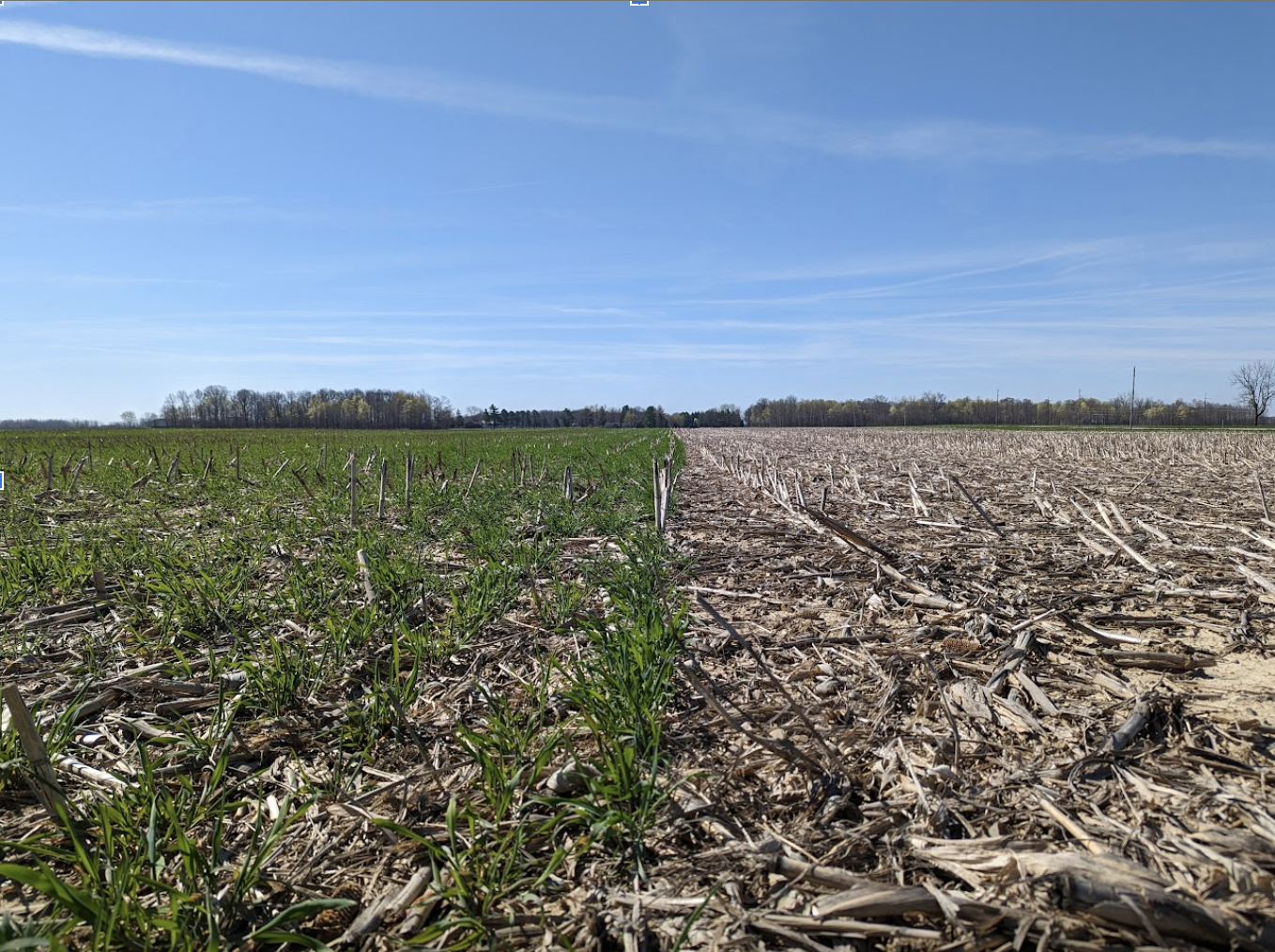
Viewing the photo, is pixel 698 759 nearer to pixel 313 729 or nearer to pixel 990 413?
pixel 313 729

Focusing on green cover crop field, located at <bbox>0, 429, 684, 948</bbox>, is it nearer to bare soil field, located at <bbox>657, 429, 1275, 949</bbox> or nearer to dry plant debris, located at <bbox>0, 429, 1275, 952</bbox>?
dry plant debris, located at <bbox>0, 429, 1275, 952</bbox>

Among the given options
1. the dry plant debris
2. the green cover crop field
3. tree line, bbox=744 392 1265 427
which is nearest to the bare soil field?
the dry plant debris

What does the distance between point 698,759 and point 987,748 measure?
1143 millimetres

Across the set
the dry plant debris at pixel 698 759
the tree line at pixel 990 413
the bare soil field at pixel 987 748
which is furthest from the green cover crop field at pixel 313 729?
the tree line at pixel 990 413

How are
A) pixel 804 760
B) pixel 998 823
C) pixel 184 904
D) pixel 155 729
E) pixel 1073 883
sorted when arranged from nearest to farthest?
pixel 1073 883, pixel 184 904, pixel 998 823, pixel 804 760, pixel 155 729

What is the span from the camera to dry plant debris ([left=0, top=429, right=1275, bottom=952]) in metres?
1.90

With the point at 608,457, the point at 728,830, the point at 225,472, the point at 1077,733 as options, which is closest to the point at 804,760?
the point at 728,830

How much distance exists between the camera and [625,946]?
182cm

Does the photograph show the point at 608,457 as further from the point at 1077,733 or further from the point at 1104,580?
the point at 1077,733

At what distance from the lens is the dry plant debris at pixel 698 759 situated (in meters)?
1.90

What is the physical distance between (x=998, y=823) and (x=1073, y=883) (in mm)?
381

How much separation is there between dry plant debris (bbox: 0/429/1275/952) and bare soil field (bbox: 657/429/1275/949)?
0.04ft

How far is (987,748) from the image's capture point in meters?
2.70

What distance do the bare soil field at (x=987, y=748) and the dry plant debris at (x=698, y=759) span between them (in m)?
0.01
